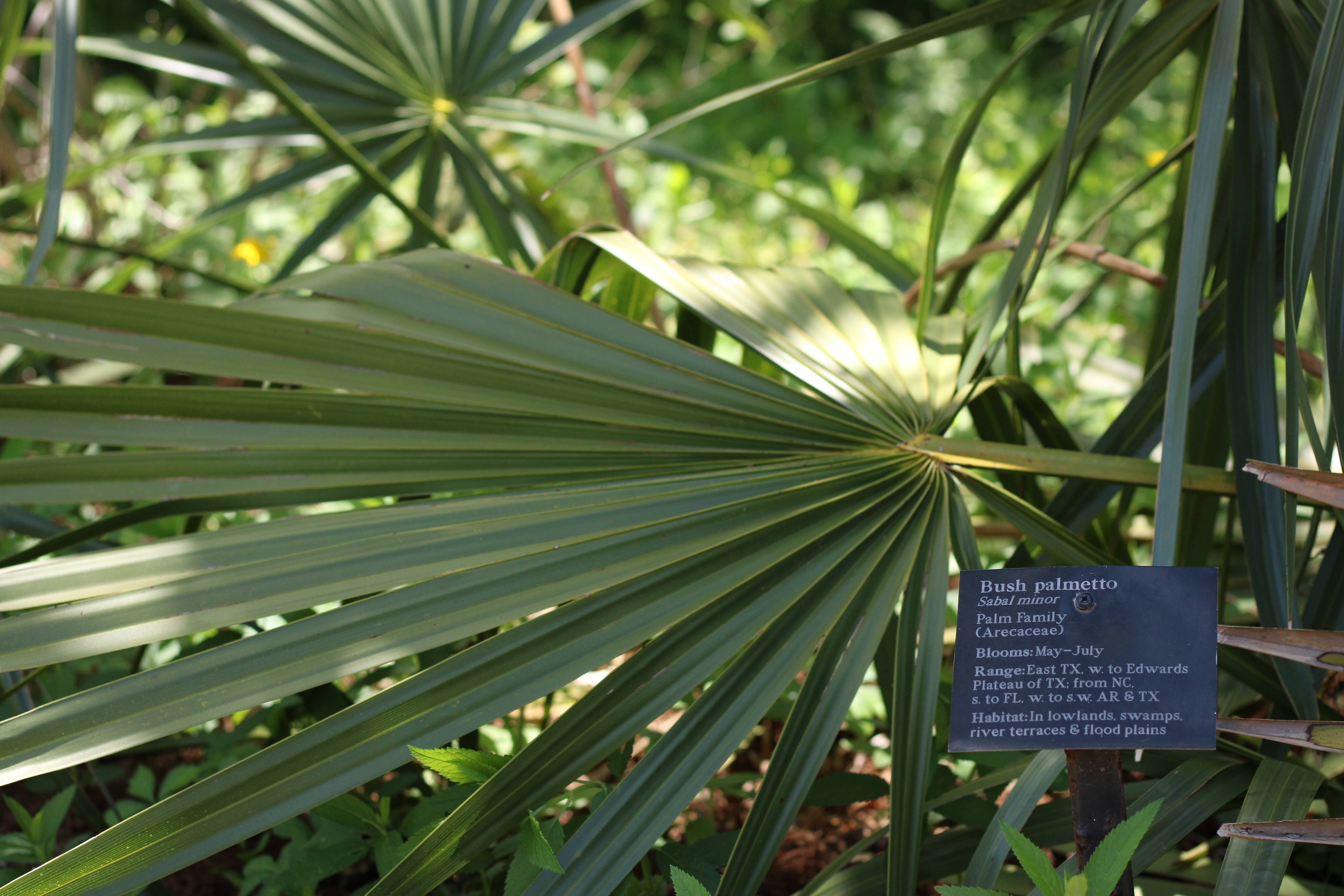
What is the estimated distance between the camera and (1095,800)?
Result: 24.0 inches

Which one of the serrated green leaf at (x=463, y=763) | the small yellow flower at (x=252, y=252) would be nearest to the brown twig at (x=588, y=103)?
the small yellow flower at (x=252, y=252)

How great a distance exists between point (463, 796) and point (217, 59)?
1.23 m

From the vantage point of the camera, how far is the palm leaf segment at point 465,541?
1.84ft

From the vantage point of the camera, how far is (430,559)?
2.09 feet

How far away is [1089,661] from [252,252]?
1981 mm

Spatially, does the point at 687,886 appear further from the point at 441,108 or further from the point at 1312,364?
the point at 441,108

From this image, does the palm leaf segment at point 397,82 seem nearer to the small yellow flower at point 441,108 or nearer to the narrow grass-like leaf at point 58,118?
the small yellow flower at point 441,108

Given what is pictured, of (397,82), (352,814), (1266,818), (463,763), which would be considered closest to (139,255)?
(397,82)

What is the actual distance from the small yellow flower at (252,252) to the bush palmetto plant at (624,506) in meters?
1.35

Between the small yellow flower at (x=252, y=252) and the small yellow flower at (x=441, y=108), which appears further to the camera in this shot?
the small yellow flower at (x=252, y=252)

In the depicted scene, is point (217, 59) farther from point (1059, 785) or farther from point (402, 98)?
point (1059, 785)

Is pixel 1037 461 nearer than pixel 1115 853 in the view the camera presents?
No

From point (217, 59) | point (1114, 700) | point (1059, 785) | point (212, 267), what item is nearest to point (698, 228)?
point (212, 267)

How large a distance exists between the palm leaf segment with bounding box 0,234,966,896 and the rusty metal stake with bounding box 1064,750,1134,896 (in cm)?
16
